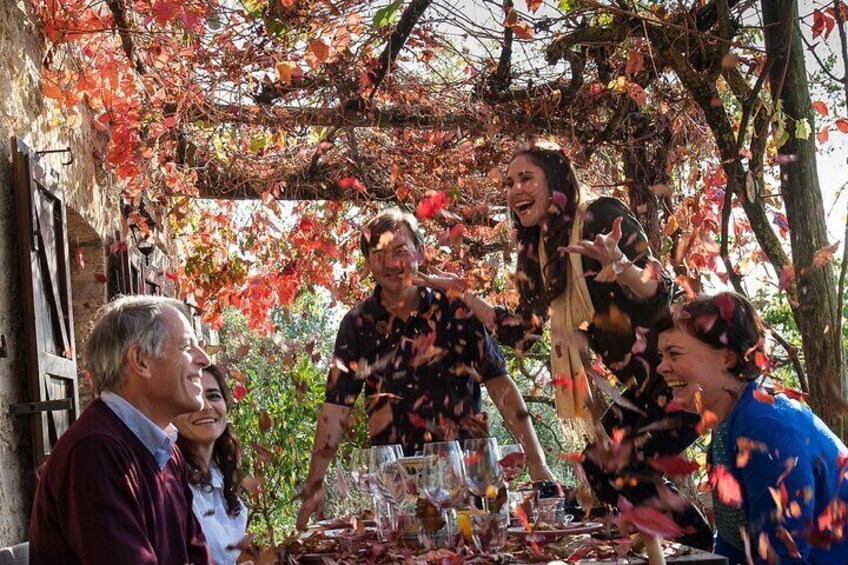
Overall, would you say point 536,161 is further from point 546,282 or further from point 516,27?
point 516,27

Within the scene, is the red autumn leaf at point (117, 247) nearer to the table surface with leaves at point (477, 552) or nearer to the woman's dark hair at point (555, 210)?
the woman's dark hair at point (555, 210)

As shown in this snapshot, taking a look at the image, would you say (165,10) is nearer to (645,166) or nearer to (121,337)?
(121,337)

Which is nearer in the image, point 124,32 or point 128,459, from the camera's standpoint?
point 128,459

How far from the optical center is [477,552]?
2250mm

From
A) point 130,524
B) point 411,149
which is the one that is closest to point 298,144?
point 411,149

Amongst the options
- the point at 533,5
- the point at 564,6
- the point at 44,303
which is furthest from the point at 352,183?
the point at 44,303

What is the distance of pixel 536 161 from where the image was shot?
3.63 m

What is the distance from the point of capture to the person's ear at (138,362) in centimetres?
248

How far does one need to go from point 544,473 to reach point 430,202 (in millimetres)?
3447

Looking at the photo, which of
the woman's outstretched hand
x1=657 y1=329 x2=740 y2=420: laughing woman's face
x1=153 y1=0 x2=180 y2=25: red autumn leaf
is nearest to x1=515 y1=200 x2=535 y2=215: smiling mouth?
the woman's outstretched hand

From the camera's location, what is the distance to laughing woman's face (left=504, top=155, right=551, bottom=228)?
11.9 ft

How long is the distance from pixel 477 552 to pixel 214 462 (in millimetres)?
1486

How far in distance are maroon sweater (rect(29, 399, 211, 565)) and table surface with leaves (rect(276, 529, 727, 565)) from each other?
1.02ft

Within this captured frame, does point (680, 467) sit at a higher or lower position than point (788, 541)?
higher
